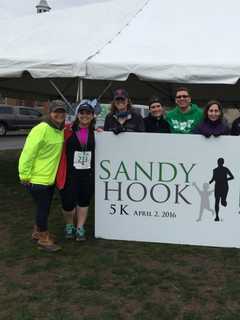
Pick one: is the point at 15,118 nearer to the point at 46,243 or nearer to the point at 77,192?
the point at 77,192

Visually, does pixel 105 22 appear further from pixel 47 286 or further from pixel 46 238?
pixel 47 286

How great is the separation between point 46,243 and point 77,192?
2.23 feet

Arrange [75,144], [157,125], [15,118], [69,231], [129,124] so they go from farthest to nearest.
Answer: [15,118] < [157,125] < [69,231] < [129,124] < [75,144]

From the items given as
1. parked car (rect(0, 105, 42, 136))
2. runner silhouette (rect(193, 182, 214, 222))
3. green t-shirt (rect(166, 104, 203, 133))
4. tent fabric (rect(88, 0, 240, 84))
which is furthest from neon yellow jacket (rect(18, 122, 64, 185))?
parked car (rect(0, 105, 42, 136))

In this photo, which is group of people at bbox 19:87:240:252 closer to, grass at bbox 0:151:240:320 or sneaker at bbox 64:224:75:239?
sneaker at bbox 64:224:75:239

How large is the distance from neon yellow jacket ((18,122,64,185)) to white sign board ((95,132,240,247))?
62cm

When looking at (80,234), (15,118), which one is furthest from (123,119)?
(15,118)

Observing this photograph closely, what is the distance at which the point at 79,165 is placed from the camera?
5.77 meters

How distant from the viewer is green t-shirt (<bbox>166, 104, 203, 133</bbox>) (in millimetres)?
6090

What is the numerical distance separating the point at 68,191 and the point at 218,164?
175cm

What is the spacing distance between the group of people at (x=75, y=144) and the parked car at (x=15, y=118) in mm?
23759

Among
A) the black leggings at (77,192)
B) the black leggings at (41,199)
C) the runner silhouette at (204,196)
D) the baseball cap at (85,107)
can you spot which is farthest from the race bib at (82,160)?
the runner silhouette at (204,196)

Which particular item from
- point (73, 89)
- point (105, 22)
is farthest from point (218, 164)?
point (73, 89)

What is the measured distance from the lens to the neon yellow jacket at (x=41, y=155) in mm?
5395
